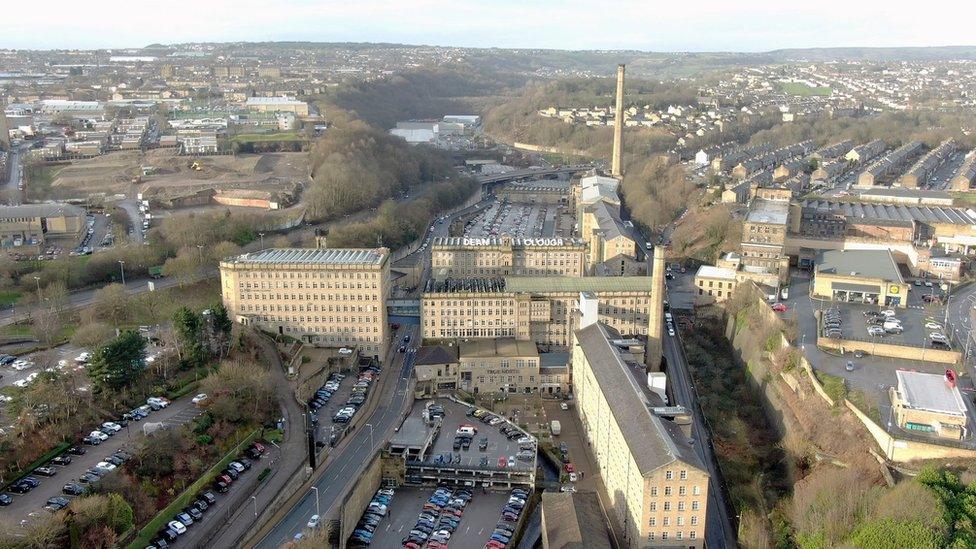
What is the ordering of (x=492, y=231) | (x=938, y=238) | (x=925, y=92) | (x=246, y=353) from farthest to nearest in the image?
(x=925, y=92) < (x=492, y=231) < (x=938, y=238) < (x=246, y=353)

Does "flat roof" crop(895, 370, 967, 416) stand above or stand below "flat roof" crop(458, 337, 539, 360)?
above

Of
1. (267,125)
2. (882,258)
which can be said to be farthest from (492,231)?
(267,125)

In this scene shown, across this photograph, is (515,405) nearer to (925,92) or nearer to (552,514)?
(552,514)

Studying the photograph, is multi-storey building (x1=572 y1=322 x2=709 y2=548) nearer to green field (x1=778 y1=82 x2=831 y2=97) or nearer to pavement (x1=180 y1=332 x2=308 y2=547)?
pavement (x1=180 y1=332 x2=308 y2=547)

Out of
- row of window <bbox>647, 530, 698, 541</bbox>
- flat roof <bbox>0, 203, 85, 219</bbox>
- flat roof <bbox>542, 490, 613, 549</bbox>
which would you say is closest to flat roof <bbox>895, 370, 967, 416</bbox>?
row of window <bbox>647, 530, 698, 541</bbox>

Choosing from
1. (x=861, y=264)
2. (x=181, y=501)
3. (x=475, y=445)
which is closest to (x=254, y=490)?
(x=181, y=501)
